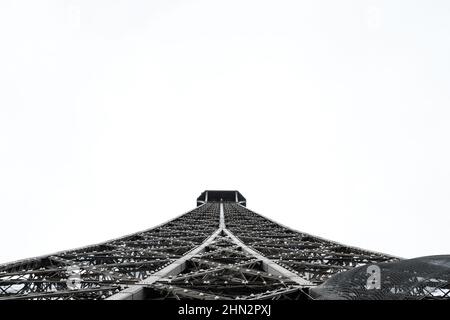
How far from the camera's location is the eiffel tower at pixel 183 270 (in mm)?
8250

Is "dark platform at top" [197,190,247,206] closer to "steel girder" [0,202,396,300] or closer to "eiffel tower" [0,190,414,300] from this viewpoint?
"eiffel tower" [0,190,414,300]

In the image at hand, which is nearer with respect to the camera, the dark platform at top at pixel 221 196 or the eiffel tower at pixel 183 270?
the eiffel tower at pixel 183 270

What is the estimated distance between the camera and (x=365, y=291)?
615 cm

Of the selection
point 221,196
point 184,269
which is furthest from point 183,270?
point 221,196

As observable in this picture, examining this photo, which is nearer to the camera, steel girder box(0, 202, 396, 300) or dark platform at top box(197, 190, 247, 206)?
steel girder box(0, 202, 396, 300)

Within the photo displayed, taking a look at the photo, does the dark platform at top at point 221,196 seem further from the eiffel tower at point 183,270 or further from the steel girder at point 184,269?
the steel girder at point 184,269

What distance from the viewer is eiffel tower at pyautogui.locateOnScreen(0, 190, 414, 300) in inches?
325

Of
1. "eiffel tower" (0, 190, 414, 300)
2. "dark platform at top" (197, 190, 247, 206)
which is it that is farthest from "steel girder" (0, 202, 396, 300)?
"dark platform at top" (197, 190, 247, 206)

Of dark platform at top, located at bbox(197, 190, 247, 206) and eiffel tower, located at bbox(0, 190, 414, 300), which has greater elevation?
dark platform at top, located at bbox(197, 190, 247, 206)

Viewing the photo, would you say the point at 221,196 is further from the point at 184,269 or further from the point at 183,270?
the point at 183,270

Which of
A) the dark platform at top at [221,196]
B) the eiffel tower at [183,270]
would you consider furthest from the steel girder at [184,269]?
the dark platform at top at [221,196]

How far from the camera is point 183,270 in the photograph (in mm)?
13852
